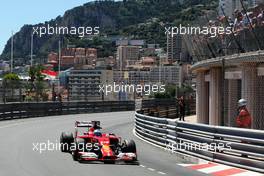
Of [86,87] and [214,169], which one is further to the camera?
[86,87]

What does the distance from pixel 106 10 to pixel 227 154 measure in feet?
411

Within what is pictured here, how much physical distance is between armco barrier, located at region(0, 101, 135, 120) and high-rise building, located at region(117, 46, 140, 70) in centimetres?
3341

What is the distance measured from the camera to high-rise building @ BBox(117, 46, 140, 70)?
3472 inches

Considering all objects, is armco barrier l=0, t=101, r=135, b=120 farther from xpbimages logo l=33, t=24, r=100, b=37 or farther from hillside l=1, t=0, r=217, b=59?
hillside l=1, t=0, r=217, b=59

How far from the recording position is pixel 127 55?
308ft

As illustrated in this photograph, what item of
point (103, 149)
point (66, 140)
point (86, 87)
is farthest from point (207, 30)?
point (86, 87)

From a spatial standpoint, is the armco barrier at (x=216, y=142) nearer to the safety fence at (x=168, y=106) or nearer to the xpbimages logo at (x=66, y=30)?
the xpbimages logo at (x=66, y=30)

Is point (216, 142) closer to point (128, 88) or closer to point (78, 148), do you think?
point (78, 148)

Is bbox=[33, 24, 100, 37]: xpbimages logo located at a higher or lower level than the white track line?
higher

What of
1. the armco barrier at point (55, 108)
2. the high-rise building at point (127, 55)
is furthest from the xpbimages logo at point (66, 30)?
the high-rise building at point (127, 55)

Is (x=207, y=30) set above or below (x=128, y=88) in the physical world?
above

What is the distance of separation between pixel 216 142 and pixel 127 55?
3119 inches

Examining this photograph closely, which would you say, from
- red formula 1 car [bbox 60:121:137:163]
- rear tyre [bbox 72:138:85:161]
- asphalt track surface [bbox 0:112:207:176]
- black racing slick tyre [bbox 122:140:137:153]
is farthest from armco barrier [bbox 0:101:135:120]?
black racing slick tyre [bbox 122:140:137:153]

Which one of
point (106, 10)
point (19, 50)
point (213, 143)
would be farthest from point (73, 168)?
point (106, 10)
